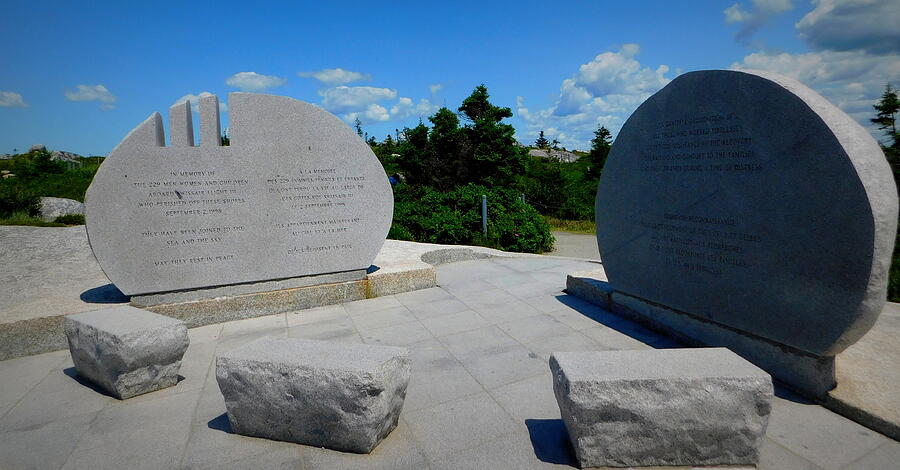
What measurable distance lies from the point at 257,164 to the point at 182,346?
2604mm

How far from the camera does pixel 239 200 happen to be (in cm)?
546

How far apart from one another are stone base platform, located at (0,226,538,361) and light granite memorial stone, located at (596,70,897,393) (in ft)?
11.0

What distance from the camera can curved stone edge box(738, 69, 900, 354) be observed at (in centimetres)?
293

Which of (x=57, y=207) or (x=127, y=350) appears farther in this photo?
(x=57, y=207)

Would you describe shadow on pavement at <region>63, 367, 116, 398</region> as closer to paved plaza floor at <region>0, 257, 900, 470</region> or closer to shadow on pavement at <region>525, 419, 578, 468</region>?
paved plaza floor at <region>0, 257, 900, 470</region>

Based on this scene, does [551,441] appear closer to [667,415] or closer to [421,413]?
[667,415]

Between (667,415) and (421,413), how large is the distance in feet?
5.53

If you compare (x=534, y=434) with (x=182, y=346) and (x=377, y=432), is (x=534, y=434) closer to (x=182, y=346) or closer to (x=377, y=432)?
(x=377, y=432)

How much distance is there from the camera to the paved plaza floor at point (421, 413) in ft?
8.96

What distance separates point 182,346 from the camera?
12.2 ft

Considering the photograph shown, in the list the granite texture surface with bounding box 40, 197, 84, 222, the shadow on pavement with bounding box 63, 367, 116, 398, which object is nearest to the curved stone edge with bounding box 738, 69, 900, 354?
the shadow on pavement with bounding box 63, 367, 116, 398

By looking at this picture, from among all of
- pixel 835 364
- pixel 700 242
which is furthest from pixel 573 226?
pixel 835 364

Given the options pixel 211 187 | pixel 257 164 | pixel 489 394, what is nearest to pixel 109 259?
pixel 211 187

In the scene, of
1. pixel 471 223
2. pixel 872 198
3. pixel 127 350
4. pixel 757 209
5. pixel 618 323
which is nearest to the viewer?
pixel 872 198
